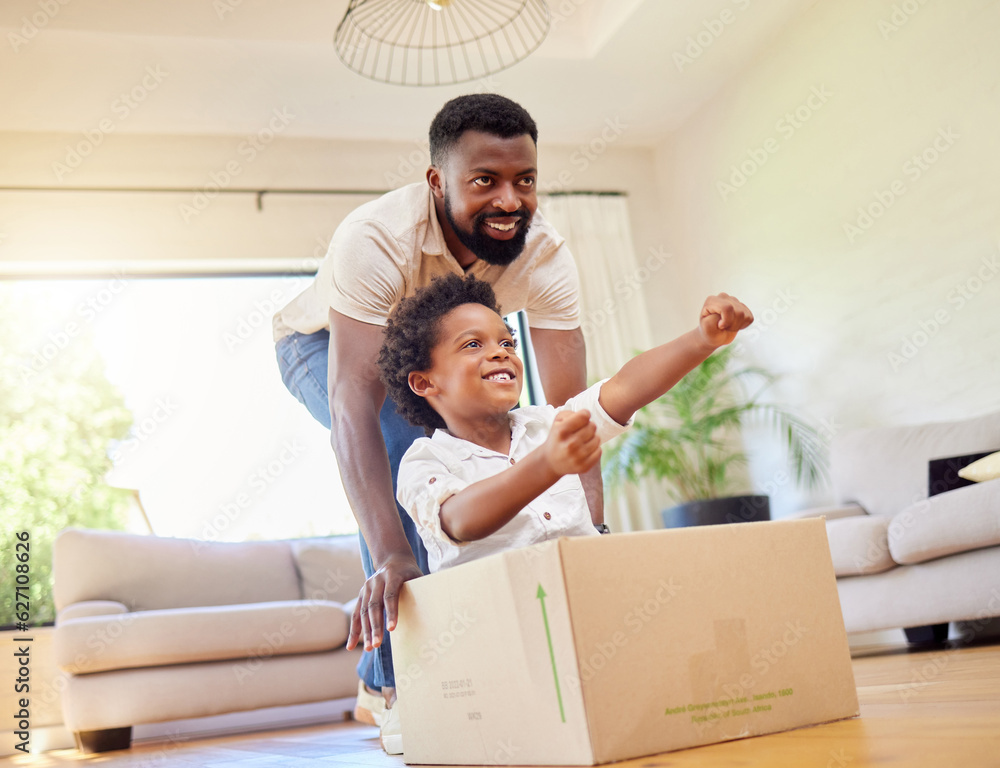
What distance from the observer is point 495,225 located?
64.9 inches

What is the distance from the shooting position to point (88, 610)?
10.7 feet

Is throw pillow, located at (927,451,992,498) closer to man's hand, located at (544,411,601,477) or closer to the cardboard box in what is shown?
the cardboard box

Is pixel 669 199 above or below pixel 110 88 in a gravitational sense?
below

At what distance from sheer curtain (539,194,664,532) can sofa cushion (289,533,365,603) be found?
1.54 meters

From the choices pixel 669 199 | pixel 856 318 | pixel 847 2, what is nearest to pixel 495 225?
pixel 856 318

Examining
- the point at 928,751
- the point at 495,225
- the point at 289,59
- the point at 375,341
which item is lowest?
the point at 928,751

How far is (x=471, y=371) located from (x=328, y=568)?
115 inches

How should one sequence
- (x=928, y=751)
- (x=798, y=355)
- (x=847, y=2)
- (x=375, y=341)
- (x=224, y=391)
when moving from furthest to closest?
(x=224, y=391) → (x=798, y=355) → (x=847, y=2) → (x=375, y=341) → (x=928, y=751)

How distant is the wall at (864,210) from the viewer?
137 inches

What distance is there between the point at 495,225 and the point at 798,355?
316 cm

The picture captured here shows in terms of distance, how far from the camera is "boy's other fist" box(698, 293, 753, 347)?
1.13 meters

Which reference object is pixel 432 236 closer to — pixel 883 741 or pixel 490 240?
pixel 490 240

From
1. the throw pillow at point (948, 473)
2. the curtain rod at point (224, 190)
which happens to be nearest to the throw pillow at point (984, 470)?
the throw pillow at point (948, 473)

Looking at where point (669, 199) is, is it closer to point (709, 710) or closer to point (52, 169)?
point (52, 169)
